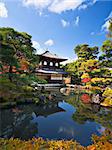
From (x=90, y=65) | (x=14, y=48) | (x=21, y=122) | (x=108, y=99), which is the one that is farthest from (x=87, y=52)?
(x=21, y=122)

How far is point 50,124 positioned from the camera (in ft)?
27.3

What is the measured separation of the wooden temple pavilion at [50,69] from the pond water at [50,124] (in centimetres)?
1822

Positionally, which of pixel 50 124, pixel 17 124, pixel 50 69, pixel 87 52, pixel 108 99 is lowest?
pixel 50 124

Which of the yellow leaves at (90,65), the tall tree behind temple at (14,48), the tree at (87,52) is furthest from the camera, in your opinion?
the tree at (87,52)

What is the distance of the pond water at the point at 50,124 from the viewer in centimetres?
680

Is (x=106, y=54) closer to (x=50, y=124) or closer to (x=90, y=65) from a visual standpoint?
(x=90, y=65)

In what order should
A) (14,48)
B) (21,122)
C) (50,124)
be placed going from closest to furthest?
(21,122) → (50,124) → (14,48)

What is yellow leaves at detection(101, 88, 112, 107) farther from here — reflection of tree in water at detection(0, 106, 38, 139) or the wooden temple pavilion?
the wooden temple pavilion

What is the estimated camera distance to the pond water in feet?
22.3

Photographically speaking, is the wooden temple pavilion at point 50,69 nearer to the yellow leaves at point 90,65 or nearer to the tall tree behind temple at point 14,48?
the yellow leaves at point 90,65

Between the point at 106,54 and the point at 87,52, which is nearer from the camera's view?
the point at 106,54

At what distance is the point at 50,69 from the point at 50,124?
72.8 feet

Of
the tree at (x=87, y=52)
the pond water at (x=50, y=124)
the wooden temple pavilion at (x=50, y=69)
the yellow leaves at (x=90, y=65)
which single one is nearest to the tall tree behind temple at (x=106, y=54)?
the yellow leaves at (x=90, y=65)

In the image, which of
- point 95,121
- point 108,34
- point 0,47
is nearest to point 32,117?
point 95,121
